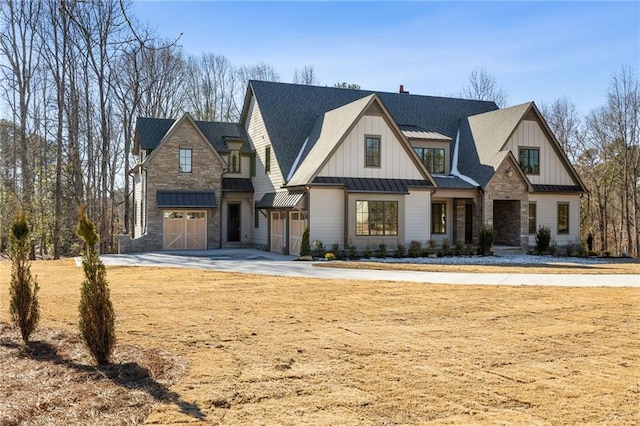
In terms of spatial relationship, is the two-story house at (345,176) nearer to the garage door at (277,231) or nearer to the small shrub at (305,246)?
the garage door at (277,231)

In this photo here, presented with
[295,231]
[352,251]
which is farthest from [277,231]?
[352,251]

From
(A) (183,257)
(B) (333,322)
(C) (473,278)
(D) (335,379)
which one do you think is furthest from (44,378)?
(A) (183,257)

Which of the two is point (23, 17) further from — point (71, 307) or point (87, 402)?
point (87, 402)

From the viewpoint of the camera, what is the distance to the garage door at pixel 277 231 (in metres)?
25.4

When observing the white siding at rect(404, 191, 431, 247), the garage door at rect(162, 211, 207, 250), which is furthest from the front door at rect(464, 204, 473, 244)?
the garage door at rect(162, 211, 207, 250)

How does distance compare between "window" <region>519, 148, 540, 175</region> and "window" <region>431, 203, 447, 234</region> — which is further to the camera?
"window" <region>519, 148, 540, 175</region>

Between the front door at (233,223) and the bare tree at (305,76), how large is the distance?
23574 millimetres

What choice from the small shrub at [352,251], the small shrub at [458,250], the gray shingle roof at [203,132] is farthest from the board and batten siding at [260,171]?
the small shrub at [458,250]

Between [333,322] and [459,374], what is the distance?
3284 millimetres

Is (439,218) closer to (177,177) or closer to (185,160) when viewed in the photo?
(185,160)

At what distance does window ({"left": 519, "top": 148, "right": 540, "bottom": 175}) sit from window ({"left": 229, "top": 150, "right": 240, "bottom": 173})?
14.3 meters

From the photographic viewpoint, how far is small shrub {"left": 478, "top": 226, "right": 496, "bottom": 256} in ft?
81.3

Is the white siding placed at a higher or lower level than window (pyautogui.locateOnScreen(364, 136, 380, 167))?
lower

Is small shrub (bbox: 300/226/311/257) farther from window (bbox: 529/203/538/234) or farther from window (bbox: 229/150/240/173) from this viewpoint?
window (bbox: 529/203/538/234)
